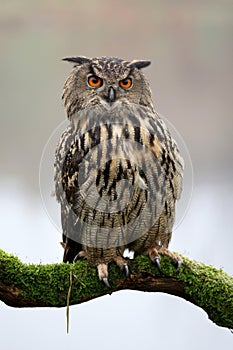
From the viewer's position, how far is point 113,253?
66.4 inches

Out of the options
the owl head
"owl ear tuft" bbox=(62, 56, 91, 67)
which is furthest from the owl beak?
"owl ear tuft" bbox=(62, 56, 91, 67)

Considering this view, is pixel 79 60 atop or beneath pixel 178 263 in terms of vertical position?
atop

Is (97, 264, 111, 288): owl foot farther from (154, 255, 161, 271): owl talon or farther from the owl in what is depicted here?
(154, 255, 161, 271): owl talon

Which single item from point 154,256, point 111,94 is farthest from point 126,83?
point 154,256

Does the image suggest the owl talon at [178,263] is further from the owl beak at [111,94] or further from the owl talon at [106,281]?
the owl beak at [111,94]

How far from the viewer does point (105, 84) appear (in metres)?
1.55

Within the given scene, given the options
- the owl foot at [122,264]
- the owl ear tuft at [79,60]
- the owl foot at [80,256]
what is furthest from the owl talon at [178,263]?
the owl ear tuft at [79,60]

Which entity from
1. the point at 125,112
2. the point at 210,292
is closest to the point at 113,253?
the point at 210,292

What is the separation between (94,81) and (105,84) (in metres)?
0.04

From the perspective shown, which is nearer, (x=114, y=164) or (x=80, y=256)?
(x=114, y=164)

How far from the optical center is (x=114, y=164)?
5.20 ft

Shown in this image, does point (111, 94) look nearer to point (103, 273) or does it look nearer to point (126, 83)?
point (126, 83)

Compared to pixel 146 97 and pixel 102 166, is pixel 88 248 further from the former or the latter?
pixel 146 97

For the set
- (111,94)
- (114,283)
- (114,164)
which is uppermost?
(111,94)
